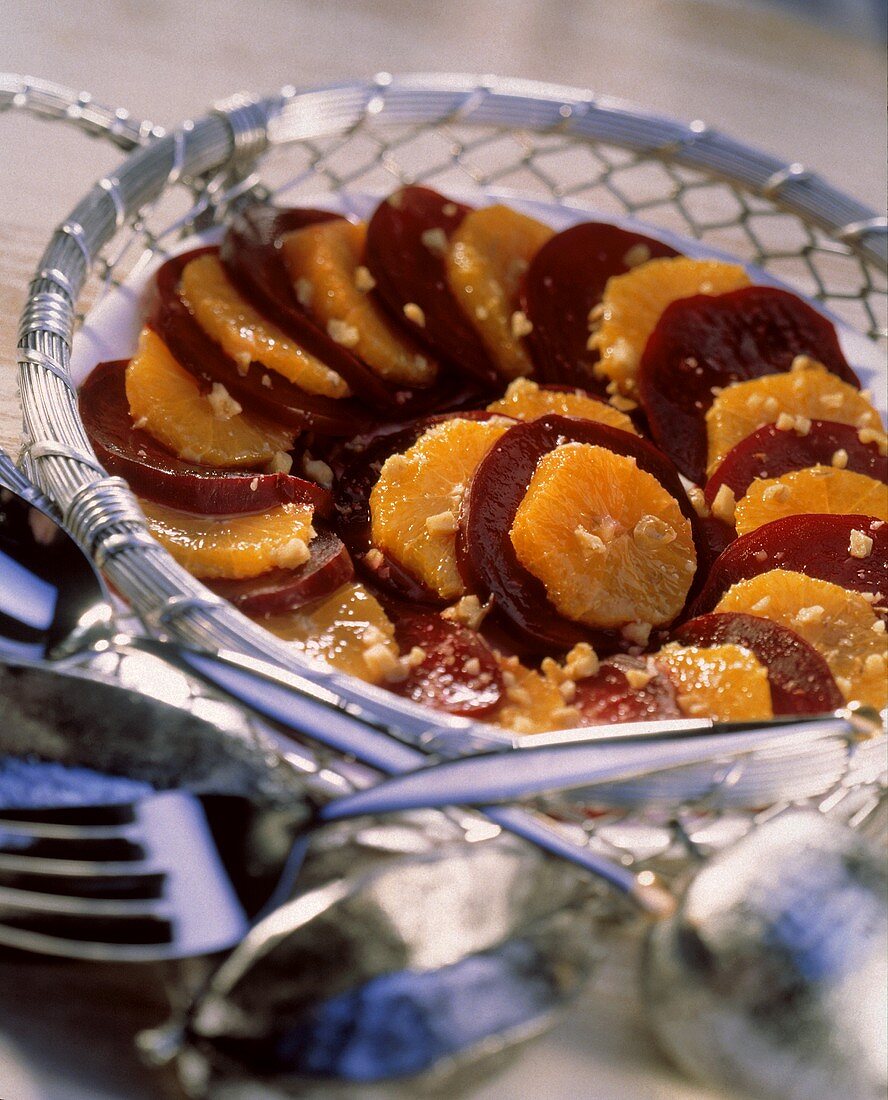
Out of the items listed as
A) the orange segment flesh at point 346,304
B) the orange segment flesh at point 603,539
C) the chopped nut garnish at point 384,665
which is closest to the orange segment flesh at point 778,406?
the orange segment flesh at point 603,539

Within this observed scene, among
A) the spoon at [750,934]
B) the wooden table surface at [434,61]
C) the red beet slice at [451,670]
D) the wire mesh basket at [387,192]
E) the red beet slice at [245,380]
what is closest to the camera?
the spoon at [750,934]

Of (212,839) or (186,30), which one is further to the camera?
(186,30)

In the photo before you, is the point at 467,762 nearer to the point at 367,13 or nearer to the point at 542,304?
the point at 542,304

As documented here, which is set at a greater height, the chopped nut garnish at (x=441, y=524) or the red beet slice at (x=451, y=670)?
the chopped nut garnish at (x=441, y=524)

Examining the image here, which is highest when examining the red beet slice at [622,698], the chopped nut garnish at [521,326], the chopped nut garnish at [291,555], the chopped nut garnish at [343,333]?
the chopped nut garnish at [521,326]

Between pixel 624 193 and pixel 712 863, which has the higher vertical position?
pixel 624 193

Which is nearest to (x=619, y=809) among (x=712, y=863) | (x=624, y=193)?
(x=712, y=863)

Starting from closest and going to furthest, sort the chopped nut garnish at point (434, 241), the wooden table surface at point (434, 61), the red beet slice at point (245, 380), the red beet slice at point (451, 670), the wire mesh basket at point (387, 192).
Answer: the wire mesh basket at point (387, 192)
the red beet slice at point (451, 670)
the red beet slice at point (245, 380)
the chopped nut garnish at point (434, 241)
the wooden table surface at point (434, 61)

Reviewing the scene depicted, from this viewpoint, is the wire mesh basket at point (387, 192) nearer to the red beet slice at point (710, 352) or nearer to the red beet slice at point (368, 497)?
the red beet slice at point (710, 352)
